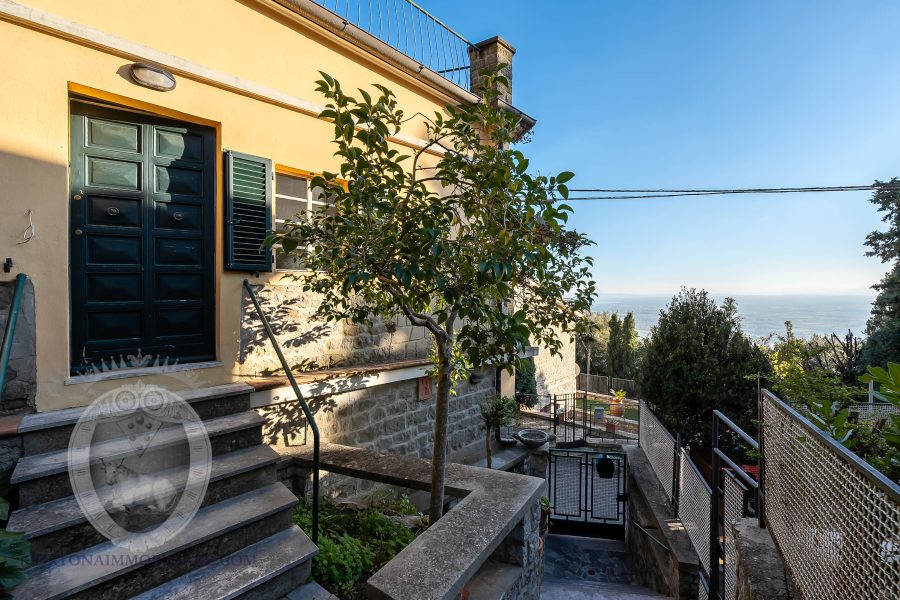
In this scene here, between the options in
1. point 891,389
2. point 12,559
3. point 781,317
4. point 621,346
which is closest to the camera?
point 891,389

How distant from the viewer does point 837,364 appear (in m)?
12.2

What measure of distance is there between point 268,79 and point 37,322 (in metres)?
2.85

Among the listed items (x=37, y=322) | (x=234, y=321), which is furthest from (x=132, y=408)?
(x=234, y=321)

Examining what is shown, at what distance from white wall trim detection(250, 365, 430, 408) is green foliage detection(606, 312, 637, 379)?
17.7m

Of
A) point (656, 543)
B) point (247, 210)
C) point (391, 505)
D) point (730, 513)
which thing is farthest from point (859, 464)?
point (656, 543)

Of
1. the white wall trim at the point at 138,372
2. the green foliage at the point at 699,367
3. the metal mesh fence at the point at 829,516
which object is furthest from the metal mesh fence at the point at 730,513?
the green foliage at the point at 699,367

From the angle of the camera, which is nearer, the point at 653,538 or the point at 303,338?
the point at 303,338

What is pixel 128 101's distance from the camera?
3.48m

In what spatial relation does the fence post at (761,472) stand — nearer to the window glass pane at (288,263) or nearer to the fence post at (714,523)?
the fence post at (714,523)

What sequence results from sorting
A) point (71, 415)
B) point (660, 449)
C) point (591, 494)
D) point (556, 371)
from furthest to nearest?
point (556, 371), point (591, 494), point (660, 449), point (71, 415)

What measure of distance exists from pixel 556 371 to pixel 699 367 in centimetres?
945

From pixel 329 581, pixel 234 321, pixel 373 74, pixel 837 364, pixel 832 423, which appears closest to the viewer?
pixel 832 423

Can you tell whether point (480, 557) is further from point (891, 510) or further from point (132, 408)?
point (132, 408)

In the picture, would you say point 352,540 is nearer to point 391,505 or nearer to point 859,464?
point 391,505
